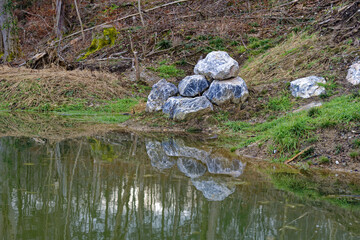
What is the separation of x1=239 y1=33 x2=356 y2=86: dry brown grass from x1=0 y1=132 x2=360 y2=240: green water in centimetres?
549

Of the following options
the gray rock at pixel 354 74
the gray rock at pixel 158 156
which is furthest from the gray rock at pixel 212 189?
the gray rock at pixel 354 74

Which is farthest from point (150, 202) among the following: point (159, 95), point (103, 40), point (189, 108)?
point (103, 40)

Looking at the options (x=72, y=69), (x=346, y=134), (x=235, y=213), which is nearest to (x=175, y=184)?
(x=235, y=213)

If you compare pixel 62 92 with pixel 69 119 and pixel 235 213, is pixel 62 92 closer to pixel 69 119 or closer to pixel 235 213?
pixel 69 119

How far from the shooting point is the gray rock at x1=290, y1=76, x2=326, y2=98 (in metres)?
9.84

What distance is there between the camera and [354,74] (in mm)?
9875

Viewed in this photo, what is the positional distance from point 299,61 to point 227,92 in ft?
10.7

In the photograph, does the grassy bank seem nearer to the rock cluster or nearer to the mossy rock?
the rock cluster

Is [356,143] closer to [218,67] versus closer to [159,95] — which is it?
[218,67]

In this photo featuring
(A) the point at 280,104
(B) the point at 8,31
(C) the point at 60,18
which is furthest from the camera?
(C) the point at 60,18

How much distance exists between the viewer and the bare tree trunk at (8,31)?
62.9ft

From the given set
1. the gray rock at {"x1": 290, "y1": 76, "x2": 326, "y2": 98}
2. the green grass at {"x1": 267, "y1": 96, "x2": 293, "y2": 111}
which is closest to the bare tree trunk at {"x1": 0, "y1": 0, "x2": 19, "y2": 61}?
the green grass at {"x1": 267, "y1": 96, "x2": 293, "y2": 111}

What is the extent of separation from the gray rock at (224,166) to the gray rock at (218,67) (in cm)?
375

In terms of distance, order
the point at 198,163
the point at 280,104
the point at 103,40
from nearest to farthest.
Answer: the point at 198,163, the point at 280,104, the point at 103,40
